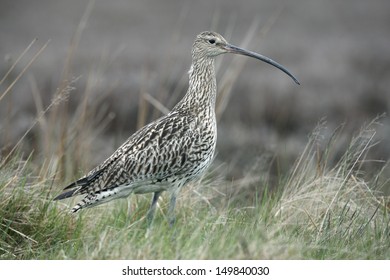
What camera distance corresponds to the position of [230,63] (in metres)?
14.2

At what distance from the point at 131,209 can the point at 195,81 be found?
1.23m

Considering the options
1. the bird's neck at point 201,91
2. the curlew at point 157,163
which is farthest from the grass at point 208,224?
the bird's neck at point 201,91

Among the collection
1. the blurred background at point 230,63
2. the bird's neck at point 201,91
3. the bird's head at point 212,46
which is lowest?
the blurred background at point 230,63

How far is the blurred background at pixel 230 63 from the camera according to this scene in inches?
594

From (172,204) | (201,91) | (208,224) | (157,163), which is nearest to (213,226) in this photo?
(208,224)

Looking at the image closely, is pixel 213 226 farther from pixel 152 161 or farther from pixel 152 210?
pixel 152 161

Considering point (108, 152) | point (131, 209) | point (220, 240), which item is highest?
point (220, 240)

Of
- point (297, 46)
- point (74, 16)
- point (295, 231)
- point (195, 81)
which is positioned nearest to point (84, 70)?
point (74, 16)

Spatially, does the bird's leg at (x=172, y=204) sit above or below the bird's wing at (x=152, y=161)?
below

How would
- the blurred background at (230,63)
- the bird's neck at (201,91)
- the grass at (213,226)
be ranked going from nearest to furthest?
the grass at (213,226), the bird's neck at (201,91), the blurred background at (230,63)

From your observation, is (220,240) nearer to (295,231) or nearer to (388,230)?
(295,231)

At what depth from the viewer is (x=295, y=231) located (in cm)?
675

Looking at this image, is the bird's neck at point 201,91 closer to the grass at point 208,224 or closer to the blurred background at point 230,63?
the grass at point 208,224

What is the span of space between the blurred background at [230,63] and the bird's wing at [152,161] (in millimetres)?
4663
